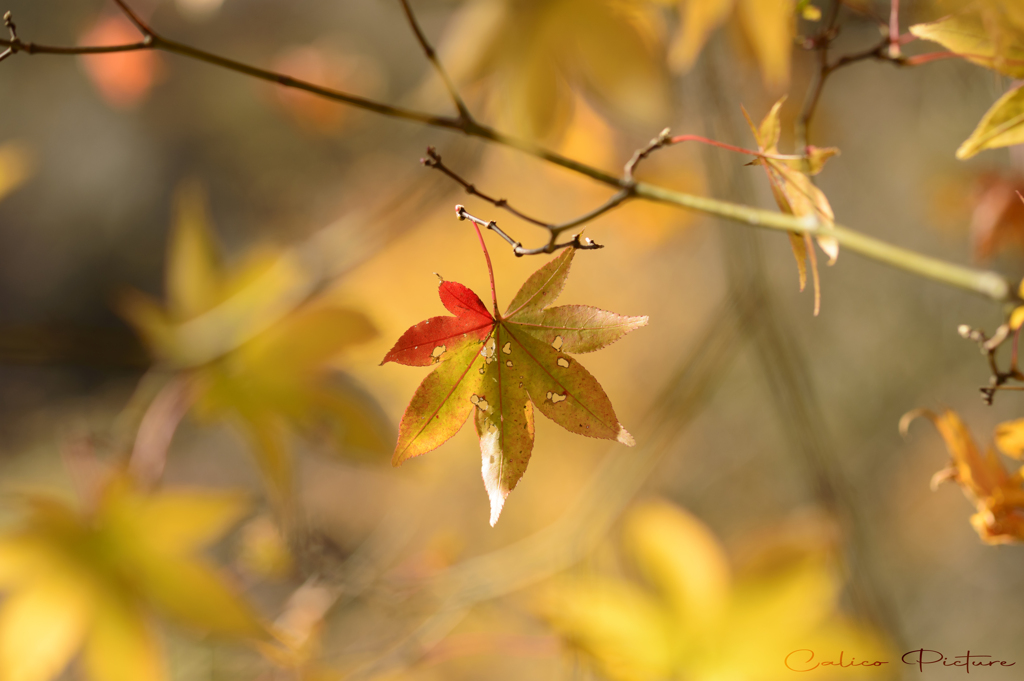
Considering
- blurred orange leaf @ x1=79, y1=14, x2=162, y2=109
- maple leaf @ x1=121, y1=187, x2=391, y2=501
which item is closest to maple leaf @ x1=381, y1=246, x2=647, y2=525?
maple leaf @ x1=121, y1=187, x2=391, y2=501

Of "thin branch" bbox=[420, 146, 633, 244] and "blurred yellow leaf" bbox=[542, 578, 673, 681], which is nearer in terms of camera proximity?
"thin branch" bbox=[420, 146, 633, 244]

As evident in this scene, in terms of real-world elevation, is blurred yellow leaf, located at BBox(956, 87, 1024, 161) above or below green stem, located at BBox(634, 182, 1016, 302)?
above

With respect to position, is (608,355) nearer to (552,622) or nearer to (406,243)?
(406,243)

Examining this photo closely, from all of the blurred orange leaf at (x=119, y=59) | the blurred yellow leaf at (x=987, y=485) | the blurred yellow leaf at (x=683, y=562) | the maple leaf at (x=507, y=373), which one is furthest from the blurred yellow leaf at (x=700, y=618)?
the blurred orange leaf at (x=119, y=59)

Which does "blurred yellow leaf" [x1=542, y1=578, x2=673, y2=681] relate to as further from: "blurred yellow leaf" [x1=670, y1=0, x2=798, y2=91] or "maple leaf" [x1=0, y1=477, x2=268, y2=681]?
"blurred yellow leaf" [x1=670, y1=0, x2=798, y2=91]

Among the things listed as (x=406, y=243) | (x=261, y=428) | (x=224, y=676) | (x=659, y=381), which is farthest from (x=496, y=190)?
(x=224, y=676)

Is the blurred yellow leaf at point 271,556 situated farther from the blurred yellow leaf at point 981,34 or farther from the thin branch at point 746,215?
the blurred yellow leaf at point 981,34

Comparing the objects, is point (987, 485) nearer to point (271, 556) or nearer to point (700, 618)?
point (700, 618)
